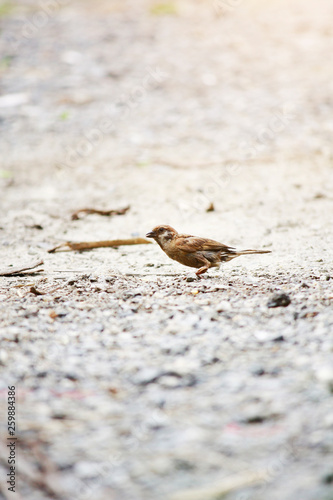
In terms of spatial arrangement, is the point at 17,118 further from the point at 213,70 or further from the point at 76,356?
the point at 76,356

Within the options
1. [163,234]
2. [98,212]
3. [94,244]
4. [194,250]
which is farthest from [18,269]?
[98,212]

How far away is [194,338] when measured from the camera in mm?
3725

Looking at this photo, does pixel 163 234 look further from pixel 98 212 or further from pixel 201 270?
pixel 98 212

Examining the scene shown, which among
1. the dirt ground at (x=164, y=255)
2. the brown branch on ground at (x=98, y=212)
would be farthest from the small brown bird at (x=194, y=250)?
the brown branch on ground at (x=98, y=212)

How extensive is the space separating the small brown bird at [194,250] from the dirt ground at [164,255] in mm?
140

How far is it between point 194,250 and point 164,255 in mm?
966

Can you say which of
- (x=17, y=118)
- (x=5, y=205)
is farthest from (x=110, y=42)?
(x=5, y=205)

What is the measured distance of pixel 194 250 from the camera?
5.17 metres

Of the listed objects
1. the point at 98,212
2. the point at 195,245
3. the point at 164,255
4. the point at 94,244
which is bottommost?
the point at 98,212

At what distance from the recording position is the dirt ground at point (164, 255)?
282 cm

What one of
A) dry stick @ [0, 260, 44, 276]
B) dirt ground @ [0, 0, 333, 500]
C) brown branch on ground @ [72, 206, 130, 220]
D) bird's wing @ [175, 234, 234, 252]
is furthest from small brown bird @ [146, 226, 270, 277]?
brown branch on ground @ [72, 206, 130, 220]

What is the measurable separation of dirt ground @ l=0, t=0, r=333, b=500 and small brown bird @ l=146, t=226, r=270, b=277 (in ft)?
0.46

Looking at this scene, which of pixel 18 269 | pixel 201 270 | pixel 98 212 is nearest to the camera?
pixel 201 270

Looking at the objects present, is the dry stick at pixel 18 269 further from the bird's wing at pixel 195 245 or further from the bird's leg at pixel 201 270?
the bird's leg at pixel 201 270
